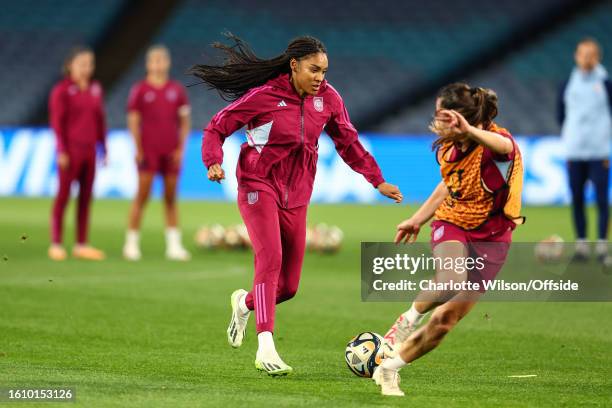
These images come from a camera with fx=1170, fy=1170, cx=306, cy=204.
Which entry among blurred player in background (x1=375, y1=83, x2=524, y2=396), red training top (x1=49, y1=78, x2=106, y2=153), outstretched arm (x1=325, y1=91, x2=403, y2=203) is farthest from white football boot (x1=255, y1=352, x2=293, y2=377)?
red training top (x1=49, y1=78, x2=106, y2=153)

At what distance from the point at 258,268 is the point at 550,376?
200cm

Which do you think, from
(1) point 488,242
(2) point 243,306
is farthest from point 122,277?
(1) point 488,242

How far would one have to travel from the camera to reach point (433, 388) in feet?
22.8

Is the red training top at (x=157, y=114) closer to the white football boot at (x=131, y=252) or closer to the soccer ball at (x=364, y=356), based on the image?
the white football boot at (x=131, y=252)

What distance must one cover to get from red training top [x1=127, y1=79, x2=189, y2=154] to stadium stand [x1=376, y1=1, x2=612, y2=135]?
14.2m

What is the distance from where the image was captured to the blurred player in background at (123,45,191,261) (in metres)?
15.1

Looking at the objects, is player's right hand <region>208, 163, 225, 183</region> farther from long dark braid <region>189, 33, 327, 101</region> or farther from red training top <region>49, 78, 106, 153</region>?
red training top <region>49, 78, 106, 153</region>

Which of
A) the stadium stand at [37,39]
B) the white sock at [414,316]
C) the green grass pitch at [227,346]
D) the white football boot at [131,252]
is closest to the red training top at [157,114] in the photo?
the white football boot at [131,252]

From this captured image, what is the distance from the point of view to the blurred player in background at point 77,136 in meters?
14.7

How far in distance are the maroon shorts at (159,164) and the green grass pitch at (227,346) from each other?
1.14 metres

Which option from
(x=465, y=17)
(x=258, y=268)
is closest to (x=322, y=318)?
(x=258, y=268)

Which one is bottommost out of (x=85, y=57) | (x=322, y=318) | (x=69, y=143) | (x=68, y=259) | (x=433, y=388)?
(x=433, y=388)

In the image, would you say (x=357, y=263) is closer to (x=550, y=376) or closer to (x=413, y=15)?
(x=550, y=376)

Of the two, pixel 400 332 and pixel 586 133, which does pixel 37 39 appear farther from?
pixel 400 332
